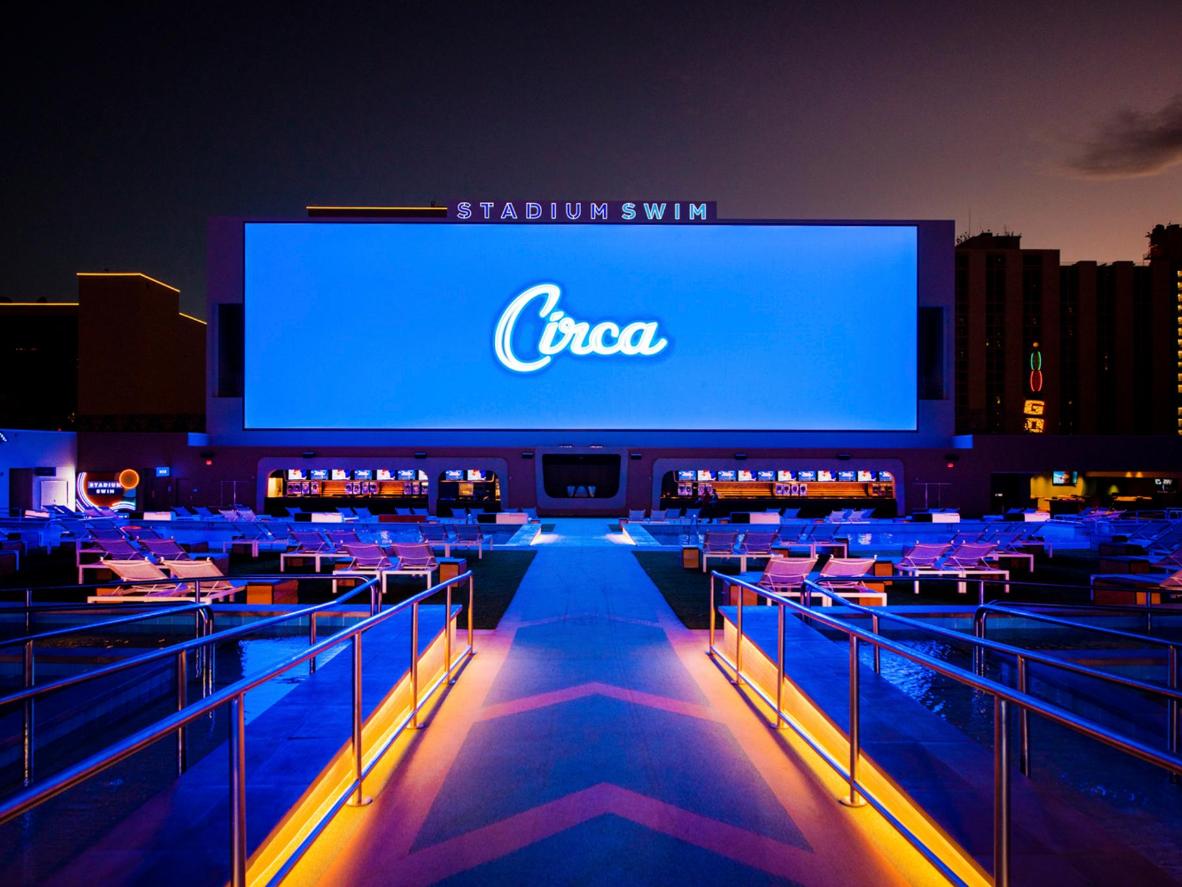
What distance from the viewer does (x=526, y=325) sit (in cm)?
3238

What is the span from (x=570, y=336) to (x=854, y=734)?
2889cm

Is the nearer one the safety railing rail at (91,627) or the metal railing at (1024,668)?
the metal railing at (1024,668)

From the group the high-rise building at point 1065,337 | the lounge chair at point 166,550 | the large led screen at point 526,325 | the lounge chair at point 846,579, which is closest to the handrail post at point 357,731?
the lounge chair at point 846,579

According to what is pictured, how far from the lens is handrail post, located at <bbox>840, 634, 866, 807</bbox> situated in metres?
4.13

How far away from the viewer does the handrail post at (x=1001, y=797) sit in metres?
2.74

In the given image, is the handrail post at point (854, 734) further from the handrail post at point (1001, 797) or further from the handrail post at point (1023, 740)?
the handrail post at point (1001, 797)

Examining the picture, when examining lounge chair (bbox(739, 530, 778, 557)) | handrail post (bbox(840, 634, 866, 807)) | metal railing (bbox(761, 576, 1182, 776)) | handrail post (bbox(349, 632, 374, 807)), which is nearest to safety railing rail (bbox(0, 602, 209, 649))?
handrail post (bbox(349, 632, 374, 807))

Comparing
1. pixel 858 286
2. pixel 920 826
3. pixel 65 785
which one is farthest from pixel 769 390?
pixel 65 785

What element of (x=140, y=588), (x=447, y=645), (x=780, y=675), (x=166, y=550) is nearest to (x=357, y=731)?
(x=447, y=645)

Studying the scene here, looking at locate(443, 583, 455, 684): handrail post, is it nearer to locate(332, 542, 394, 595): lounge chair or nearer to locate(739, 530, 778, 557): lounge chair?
locate(332, 542, 394, 595): lounge chair

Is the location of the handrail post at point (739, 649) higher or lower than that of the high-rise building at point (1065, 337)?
lower

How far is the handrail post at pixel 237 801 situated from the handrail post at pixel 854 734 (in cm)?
296

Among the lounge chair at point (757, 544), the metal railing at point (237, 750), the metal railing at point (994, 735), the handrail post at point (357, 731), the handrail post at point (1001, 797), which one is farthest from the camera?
the lounge chair at point (757, 544)

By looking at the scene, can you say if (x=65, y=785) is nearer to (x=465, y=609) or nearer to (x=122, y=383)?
(x=465, y=609)
